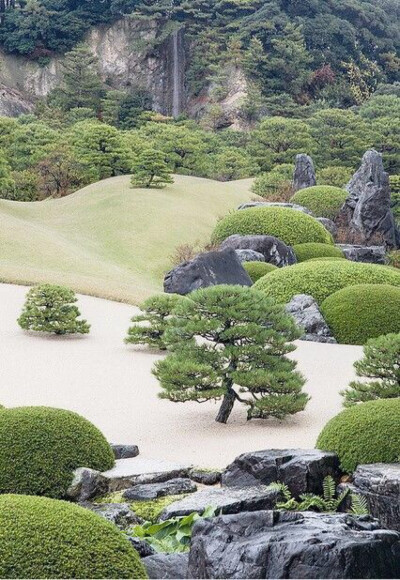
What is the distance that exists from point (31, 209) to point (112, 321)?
17.3 meters

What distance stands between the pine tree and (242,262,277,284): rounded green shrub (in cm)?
1178

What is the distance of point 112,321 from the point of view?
17391mm

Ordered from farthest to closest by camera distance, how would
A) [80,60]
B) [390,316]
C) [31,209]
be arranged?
[80,60], [31,209], [390,316]

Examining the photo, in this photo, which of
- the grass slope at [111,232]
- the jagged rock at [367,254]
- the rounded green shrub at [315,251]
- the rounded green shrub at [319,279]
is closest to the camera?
the rounded green shrub at [319,279]

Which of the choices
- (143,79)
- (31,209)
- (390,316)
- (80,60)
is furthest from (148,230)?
(143,79)

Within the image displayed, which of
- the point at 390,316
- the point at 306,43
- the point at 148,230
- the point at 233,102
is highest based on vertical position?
the point at 306,43

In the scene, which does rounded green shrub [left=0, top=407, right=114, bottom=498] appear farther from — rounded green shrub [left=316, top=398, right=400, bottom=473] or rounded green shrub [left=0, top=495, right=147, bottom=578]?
rounded green shrub [left=0, top=495, right=147, bottom=578]

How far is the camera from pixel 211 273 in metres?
20.0

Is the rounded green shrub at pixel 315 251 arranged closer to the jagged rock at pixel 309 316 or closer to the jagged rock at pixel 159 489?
the jagged rock at pixel 309 316

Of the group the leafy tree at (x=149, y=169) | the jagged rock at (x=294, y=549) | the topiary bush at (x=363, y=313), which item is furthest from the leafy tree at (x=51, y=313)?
the leafy tree at (x=149, y=169)

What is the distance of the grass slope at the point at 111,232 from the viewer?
73.7 feet

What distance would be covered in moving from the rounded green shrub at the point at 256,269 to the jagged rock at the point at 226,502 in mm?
14909

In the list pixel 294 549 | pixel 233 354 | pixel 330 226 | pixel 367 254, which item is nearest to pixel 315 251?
pixel 367 254

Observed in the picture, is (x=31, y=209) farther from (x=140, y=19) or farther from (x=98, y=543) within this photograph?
(x=140, y=19)
